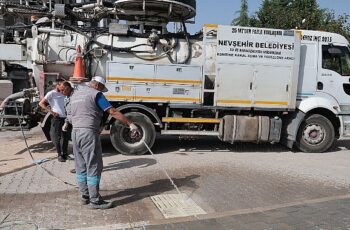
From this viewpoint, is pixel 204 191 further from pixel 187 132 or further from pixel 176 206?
pixel 187 132

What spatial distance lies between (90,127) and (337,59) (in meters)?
7.36

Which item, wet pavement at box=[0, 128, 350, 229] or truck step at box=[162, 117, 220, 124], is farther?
truck step at box=[162, 117, 220, 124]

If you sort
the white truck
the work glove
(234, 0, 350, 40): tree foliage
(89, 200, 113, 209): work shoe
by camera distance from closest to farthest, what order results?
(89, 200, 113, 209): work shoe → the work glove → the white truck → (234, 0, 350, 40): tree foliage

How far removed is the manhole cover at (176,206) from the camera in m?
5.50

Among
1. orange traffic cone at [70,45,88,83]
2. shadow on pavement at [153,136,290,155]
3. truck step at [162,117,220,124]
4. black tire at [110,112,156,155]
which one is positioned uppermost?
orange traffic cone at [70,45,88,83]

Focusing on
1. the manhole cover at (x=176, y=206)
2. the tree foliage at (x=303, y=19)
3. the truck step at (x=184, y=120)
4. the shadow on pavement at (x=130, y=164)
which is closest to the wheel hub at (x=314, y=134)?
the truck step at (x=184, y=120)

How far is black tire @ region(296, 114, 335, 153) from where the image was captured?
34.3 feet

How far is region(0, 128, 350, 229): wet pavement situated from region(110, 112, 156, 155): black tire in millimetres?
237

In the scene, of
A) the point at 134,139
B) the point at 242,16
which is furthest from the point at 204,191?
the point at 242,16

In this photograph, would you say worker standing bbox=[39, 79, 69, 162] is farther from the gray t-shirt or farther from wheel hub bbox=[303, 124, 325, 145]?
wheel hub bbox=[303, 124, 325, 145]

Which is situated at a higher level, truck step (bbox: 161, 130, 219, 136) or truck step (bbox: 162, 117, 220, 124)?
truck step (bbox: 162, 117, 220, 124)

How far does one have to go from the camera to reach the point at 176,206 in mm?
5809

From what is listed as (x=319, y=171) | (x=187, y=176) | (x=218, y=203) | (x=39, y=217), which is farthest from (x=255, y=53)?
(x=39, y=217)

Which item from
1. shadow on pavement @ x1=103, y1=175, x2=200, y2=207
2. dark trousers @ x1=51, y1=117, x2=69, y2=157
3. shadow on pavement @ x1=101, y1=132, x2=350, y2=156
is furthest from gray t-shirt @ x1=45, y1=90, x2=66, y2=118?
shadow on pavement @ x1=103, y1=175, x2=200, y2=207
